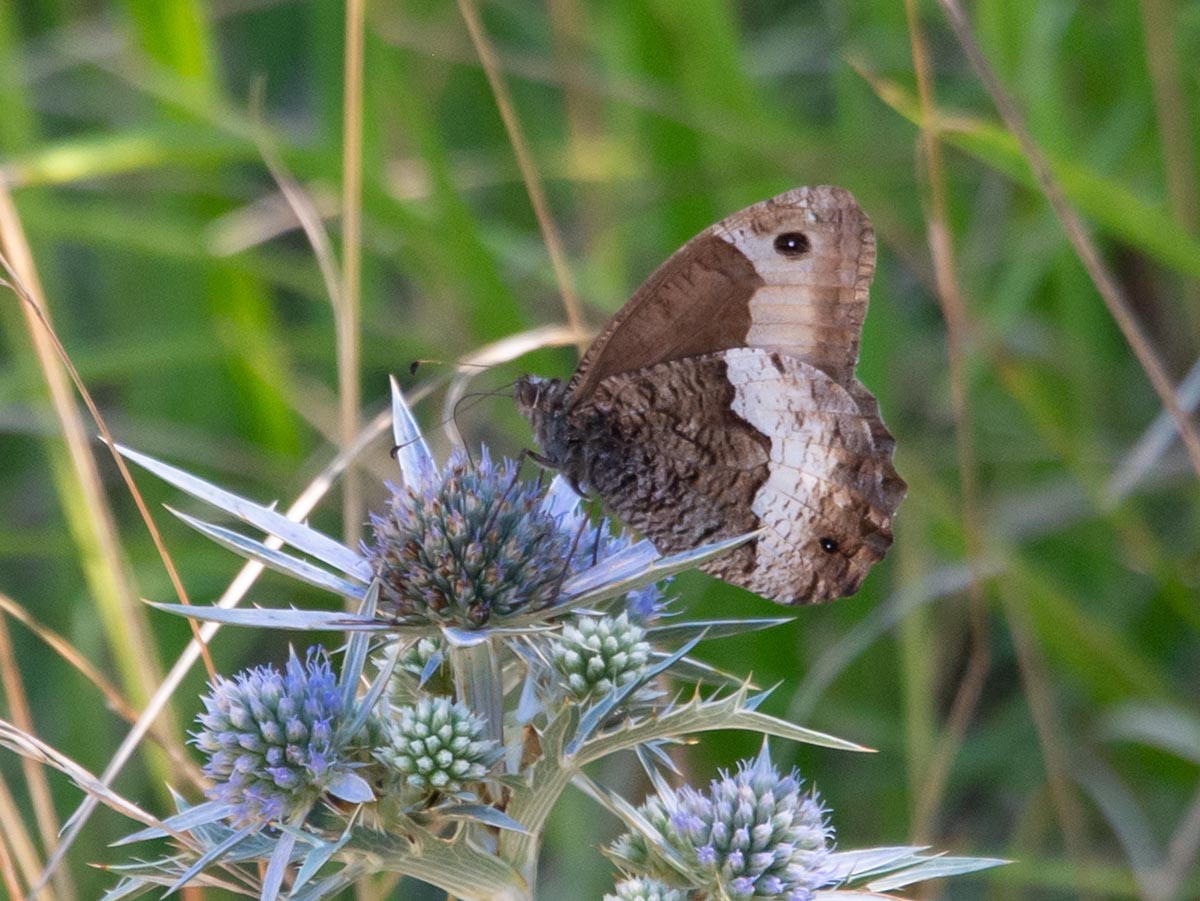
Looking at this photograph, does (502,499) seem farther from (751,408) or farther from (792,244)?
(792,244)

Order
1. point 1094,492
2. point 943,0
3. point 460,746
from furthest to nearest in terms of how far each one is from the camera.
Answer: point 1094,492
point 943,0
point 460,746

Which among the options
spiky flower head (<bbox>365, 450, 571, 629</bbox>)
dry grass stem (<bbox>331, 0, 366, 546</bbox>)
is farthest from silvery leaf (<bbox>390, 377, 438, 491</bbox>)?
dry grass stem (<bbox>331, 0, 366, 546</bbox>)

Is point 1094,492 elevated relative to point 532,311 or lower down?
lower down

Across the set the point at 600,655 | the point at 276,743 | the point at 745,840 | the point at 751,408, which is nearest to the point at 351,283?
the point at 751,408

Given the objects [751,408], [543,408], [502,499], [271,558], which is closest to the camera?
[271,558]

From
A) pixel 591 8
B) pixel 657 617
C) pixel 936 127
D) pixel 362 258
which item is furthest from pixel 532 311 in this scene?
pixel 657 617

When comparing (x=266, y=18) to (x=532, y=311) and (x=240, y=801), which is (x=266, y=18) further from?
(x=240, y=801)

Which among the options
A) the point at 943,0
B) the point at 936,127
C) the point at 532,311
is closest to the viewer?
the point at 943,0
